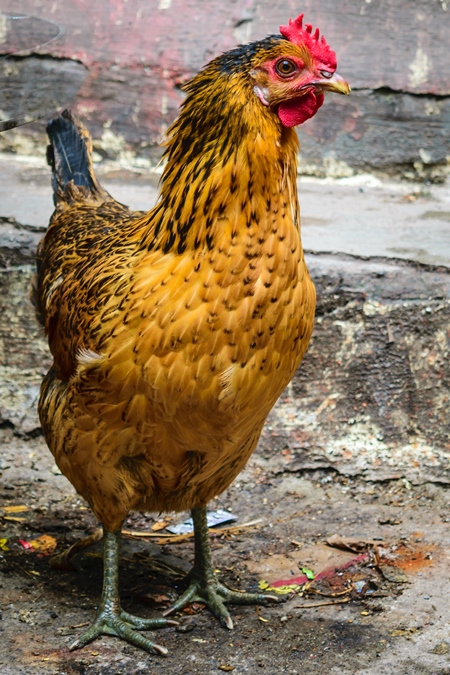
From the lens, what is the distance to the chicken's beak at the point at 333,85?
281 cm

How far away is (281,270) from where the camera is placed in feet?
9.45

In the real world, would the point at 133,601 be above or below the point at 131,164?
below

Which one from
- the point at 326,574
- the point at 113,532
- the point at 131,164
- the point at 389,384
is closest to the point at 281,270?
the point at 113,532

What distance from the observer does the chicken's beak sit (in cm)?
281

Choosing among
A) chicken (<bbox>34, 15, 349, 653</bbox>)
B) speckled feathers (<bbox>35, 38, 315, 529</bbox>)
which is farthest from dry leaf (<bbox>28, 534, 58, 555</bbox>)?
speckled feathers (<bbox>35, 38, 315, 529</bbox>)

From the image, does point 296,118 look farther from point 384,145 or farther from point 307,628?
point 384,145

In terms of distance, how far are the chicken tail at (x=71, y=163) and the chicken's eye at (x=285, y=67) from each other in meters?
1.68

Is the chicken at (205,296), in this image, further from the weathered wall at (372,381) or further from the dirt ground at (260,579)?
the weathered wall at (372,381)

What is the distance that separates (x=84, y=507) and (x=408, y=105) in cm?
346

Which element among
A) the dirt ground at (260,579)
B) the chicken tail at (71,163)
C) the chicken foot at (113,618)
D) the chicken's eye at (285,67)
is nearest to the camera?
the chicken's eye at (285,67)

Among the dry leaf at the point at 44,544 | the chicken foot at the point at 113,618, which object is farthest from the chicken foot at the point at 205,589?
the dry leaf at the point at 44,544

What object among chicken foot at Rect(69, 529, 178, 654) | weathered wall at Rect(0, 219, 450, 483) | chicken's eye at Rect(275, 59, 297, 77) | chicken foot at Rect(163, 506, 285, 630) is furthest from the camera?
weathered wall at Rect(0, 219, 450, 483)

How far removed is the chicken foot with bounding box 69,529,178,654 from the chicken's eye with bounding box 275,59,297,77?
1.78 metres

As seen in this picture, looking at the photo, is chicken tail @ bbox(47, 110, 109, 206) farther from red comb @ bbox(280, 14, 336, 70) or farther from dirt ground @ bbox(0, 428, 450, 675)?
red comb @ bbox(280, 14, 336, 70)
